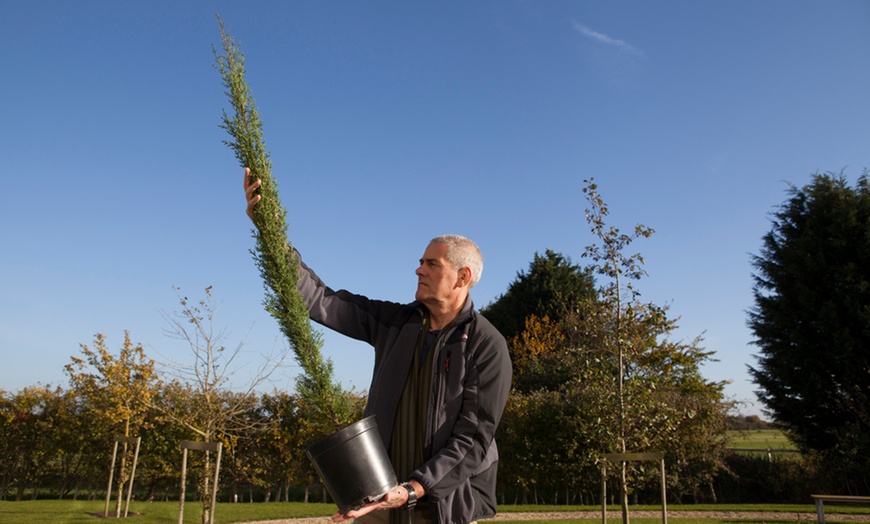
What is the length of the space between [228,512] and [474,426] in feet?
38.6

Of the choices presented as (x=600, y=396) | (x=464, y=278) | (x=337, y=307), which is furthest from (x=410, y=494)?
(x=600, y=396)

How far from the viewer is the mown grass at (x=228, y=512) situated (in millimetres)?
11273

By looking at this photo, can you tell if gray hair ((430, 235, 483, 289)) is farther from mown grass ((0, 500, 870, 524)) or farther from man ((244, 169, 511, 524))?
mown grass ((0, 500, 870, 524))

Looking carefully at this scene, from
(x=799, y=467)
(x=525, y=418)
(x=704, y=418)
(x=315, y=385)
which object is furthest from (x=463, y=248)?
(x=799, y=467)

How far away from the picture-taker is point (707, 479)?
16.6 metres

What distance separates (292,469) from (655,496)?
10.0 m

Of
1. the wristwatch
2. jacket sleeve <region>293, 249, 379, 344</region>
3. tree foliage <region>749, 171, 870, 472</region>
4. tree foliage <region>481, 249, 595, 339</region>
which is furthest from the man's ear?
tree foliage <region>481, 249, 595, 339</region>

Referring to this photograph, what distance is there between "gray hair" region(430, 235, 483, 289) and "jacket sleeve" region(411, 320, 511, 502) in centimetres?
34

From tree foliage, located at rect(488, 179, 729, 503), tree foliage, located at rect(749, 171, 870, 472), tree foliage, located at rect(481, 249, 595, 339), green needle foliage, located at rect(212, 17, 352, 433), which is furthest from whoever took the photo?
tree foliage, located at rect(481, 249, 595, 339)

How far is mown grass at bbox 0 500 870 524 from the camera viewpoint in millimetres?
11273

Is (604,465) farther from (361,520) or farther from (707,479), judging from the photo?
(707,479)

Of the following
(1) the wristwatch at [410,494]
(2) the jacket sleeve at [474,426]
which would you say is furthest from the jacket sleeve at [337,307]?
(1) the wristwatch at [410,494]

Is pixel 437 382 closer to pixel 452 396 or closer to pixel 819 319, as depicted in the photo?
pixel 452 396

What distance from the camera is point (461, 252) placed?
2.95 m
